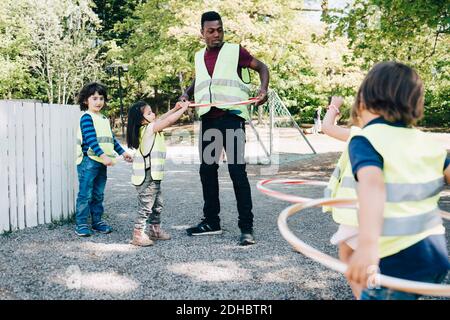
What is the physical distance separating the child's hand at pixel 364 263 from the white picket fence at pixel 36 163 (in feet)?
15.0

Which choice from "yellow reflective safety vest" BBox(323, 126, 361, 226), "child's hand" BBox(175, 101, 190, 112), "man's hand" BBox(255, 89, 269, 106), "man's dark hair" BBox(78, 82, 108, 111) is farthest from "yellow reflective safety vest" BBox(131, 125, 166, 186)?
"yellow reflective safety vest" BBox(323, 126, 361, 226)

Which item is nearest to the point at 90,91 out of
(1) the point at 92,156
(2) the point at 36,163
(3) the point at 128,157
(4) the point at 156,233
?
(1) the point at 92,156

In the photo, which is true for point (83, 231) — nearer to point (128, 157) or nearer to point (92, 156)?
point (92, 156)

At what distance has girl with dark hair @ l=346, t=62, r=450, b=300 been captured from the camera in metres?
1.96

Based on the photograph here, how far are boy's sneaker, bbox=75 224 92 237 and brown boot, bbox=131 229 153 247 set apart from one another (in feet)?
2.23

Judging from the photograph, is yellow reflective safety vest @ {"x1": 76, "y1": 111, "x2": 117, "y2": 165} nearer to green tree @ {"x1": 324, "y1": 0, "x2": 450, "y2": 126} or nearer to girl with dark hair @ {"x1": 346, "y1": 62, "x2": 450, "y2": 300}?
girl with dark hair @ {"x1": 346, "y1": 62, "x2": 450, "y2": 300}

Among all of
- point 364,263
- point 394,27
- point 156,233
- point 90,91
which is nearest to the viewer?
point 364,263

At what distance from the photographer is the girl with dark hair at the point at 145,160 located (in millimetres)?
4836

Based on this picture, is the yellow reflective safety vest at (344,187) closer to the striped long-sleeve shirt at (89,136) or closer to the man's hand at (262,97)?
the man's hand at (262,97)

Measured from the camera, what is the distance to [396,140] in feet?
6.57

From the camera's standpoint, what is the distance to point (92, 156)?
18.0 feet

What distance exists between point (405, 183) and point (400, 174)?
1.9 inches
